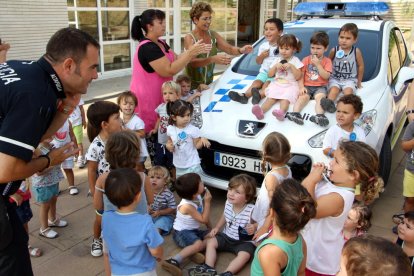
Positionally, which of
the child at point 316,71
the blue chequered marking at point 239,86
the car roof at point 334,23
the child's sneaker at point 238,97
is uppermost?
the car roof at point 334,23

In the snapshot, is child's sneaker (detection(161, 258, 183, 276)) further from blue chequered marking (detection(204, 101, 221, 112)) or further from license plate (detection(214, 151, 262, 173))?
blue chequered marking (detection(204, 101, 221, 112))

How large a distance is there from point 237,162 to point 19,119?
229 cm

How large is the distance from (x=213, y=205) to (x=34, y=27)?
6491 mm

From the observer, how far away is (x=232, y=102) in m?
3.97

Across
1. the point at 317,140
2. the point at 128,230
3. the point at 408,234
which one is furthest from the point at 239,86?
the point at 128,230

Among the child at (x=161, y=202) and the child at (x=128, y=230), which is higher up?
the child at (x=128, y=230)

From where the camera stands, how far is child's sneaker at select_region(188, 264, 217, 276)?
2.70 meters

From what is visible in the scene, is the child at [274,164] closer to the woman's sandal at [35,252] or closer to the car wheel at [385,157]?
the car wheel at [385,157]

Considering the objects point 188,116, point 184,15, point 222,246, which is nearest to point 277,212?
point 222,246

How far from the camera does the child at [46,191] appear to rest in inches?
122

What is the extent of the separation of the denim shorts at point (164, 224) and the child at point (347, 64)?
206 cm

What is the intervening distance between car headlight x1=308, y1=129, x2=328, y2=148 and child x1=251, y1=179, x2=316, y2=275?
5.00 ft

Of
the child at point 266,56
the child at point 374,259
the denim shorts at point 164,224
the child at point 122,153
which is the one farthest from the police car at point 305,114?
the child at point 374,259

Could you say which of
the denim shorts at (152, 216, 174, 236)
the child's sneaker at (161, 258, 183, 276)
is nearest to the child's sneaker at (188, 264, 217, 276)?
the child's sneaker at (161, 258, 183, 276)
